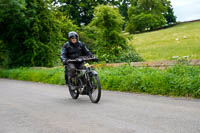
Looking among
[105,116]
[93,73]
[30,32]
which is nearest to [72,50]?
[93,73]

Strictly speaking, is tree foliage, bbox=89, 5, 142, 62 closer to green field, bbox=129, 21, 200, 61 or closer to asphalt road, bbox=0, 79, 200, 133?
green field, bbox=129, 21, 200, 61

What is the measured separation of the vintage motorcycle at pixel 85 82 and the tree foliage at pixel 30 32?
11.7 meters

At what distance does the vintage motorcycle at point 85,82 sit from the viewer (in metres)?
8.49

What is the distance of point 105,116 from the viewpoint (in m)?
6.56

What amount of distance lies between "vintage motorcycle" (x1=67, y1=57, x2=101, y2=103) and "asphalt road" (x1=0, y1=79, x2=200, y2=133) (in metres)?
0.32

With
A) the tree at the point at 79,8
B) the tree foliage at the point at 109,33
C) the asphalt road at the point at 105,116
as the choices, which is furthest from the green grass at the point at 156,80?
the tree at the point at 79,8

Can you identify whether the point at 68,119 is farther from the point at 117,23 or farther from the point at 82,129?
the point at 117,23

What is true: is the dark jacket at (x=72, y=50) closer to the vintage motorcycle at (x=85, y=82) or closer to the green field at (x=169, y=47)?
the vintage motorcycle at (x=85, y=82)

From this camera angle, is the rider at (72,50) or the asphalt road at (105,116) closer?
the asphalt road at (105,116)

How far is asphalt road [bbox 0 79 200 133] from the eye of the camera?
216 inches

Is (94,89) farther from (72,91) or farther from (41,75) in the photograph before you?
(41,75)

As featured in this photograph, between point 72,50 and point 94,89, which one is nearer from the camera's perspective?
point 94,89

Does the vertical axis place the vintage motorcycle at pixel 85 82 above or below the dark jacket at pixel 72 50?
below

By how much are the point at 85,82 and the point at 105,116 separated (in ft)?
8.14
